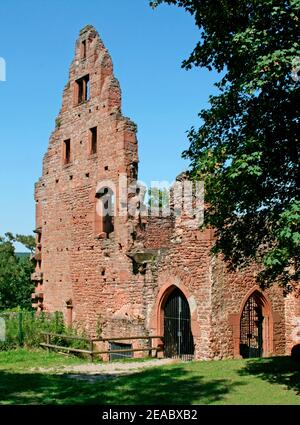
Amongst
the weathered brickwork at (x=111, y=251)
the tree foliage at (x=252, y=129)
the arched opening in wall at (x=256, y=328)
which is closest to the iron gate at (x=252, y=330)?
the arched opening in wall at (x=256, y=328)

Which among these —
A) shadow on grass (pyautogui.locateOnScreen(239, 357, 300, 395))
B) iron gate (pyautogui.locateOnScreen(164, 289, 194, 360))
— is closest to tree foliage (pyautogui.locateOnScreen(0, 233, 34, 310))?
iron gate (pyautogui.locateOnScreen(164, 289, 194, 360))

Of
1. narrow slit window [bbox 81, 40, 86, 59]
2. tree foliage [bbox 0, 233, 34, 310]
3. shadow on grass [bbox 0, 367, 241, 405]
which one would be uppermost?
narrow slit window [bbox 81, 40, 86, 59]

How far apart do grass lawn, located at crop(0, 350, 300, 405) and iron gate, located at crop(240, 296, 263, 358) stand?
3.59 m

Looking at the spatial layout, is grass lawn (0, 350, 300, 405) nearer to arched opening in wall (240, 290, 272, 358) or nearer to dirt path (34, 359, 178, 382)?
dirt path (34, 359, 178, 382)

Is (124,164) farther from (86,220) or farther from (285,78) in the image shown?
(285,78)

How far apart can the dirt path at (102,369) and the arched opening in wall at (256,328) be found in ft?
12.4

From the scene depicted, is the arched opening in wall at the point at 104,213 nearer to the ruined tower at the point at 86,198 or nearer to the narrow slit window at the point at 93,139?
the ruined tower at the point at 86,198

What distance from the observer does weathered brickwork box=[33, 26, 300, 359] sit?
17391mm

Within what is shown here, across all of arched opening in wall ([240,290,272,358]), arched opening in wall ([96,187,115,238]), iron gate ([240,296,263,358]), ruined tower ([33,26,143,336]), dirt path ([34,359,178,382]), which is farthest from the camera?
arched opening in wall ([96,187,115,238])

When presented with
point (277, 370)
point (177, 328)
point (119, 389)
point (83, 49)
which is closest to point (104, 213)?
point (177, 328)

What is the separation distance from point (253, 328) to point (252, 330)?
0.26 feet

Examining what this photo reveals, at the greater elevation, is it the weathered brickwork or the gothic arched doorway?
the weathered brickwork

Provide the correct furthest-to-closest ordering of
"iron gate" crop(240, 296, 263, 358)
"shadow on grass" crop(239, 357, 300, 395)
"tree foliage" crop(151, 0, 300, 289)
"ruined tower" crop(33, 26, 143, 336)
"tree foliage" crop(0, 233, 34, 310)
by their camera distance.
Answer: "tree foliage" crop(0, 233, 34, 310) → "ruined tower" crop(33, 26, 143, 336) → "iron gate" crop(240, 296, 263, 358) → "shadow on grass" crop(239, 357, 300, 395) → "tree foliage" crop(151, 0, 300, 289)

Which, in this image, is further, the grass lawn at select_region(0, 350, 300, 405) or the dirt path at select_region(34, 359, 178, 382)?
the dirt path at select_region(34, 359, 178, 382)
